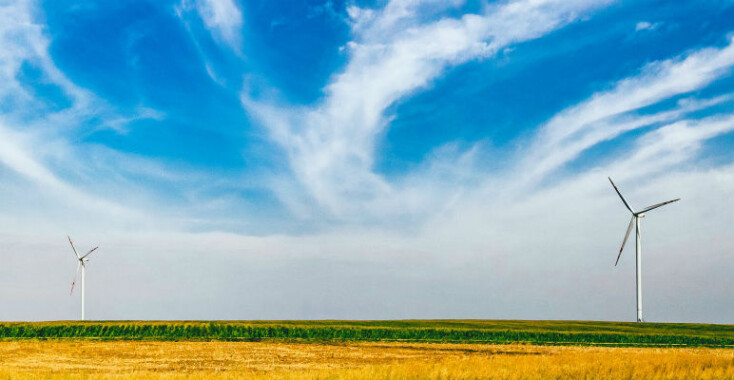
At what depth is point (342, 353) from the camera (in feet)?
149

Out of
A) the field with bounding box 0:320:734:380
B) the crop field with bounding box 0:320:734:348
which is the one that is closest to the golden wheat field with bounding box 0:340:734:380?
the field with bounding box 0:320:734:380

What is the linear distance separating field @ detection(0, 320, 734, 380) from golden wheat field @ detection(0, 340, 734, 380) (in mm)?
59

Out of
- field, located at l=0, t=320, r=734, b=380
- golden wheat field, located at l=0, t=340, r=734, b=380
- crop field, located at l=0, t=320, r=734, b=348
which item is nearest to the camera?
golden wheat field, located at l=0, t=340, r=734, b=380

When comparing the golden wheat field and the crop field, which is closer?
the golden wheat field

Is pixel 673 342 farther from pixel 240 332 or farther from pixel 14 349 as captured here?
pixel 14 349

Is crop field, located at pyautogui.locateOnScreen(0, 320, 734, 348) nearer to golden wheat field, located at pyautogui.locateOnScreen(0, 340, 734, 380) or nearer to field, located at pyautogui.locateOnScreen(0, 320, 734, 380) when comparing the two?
field, located at pyautogui.locateOnScreen(0, 320, 734, 380)

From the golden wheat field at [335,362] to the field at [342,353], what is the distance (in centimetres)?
6

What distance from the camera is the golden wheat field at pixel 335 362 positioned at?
2542cm

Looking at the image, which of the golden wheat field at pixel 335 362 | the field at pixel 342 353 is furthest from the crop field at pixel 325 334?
the golden wheat field at pixel 335 362

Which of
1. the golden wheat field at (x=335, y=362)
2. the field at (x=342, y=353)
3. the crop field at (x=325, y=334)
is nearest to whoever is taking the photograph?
the golden wheat field at (x=335, y=362)

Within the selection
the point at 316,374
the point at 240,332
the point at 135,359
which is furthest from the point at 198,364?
the point at 240,332

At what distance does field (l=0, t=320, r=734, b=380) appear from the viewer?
2611 centimetres

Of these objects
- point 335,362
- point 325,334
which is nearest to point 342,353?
point 335,362

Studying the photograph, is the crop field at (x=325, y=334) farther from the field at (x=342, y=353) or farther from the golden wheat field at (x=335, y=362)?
the golden wheat field at (x=335, y=362)
